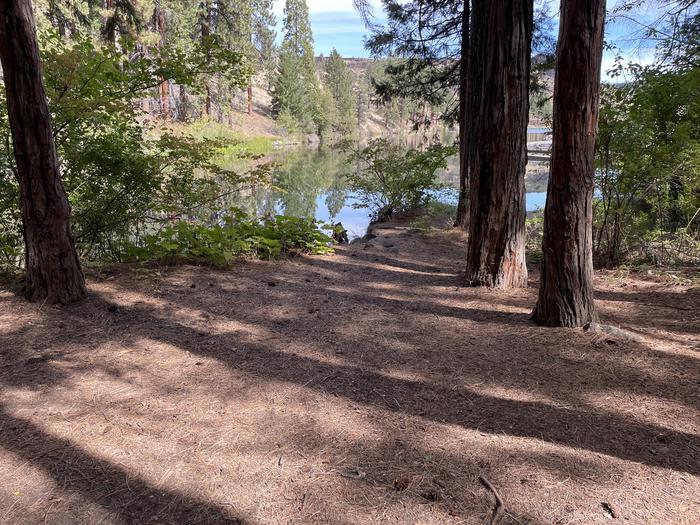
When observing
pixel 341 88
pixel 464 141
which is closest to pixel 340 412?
pixel 464 141

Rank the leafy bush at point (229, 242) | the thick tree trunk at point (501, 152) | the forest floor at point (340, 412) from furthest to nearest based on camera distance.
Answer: the leafy bush at point (229, 242) → the thick tree trunk at point (501, 152) → the forest floor at point (340, 412)

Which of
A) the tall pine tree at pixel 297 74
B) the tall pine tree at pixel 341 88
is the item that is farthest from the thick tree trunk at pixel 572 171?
the tall pine tree at pixel 341 88

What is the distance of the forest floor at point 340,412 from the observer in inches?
75.7

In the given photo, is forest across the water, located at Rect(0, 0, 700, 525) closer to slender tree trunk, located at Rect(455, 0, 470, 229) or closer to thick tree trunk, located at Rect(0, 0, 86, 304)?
thick tree trunk, located at Rect(0, 0, 86, 304)

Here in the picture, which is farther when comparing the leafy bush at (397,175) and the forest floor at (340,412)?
the leafy bush at (397,175)

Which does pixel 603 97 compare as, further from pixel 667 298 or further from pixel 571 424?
pixel 571 424

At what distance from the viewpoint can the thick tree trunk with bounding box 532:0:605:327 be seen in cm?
347

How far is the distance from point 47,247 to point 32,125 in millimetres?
1031

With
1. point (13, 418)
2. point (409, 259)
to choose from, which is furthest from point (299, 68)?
point (13, 418)

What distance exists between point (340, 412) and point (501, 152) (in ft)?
11.3

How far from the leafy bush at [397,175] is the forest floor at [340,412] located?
6979 millimetres

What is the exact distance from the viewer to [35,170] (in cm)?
391

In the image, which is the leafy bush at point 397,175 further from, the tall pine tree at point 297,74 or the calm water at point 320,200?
the tall pine tree at point 297,74

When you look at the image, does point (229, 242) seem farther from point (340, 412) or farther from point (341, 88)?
point (341, 88)
